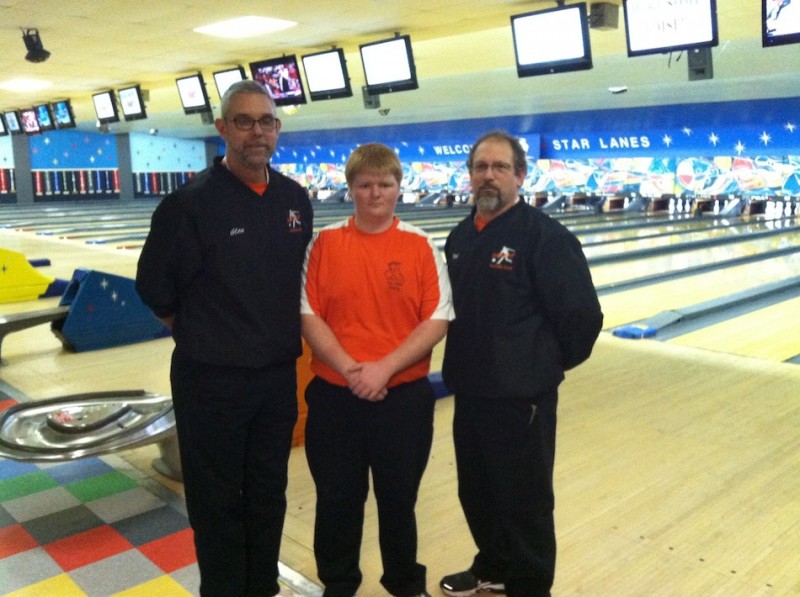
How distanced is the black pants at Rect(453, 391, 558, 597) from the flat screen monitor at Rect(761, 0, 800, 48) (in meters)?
3.45

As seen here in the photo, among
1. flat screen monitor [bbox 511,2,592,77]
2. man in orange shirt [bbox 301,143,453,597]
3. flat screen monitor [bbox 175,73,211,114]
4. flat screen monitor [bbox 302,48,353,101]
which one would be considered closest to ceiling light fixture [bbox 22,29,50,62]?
flat screen monitor [bbox 302,48,353,101]

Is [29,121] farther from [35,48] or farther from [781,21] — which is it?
[781,21]

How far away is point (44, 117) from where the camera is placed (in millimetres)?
12547

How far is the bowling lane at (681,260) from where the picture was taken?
7863 mm

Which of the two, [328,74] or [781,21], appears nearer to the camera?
[781,21]

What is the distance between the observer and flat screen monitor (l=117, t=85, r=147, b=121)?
9984 mm

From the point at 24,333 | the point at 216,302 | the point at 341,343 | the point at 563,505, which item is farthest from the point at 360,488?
the point at 24,333

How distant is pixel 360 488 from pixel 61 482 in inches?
54.8

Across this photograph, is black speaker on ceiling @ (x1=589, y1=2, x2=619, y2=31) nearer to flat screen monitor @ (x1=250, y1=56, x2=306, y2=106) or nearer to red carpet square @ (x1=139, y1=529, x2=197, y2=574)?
flat screen monitor @ (x1=250, y1=56, x2=306, y2=106)

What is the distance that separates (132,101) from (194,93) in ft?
6.10

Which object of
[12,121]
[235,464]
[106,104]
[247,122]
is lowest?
[235,464]

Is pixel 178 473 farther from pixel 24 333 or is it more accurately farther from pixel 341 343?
pixel 24 333

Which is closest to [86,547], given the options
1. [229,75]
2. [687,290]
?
[687,290]

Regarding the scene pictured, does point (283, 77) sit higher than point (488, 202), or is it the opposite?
point (283, 77)
